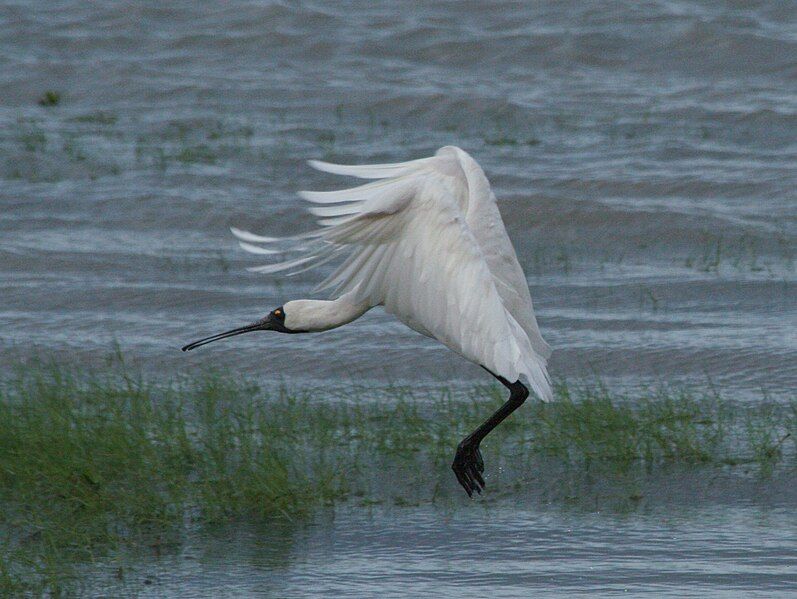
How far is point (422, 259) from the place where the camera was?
546 centimetres

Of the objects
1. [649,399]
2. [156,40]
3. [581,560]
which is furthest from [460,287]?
[156,40]

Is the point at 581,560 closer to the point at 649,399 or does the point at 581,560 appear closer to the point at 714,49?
the point at 649,399

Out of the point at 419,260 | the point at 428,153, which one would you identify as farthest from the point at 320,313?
the point at 428,153

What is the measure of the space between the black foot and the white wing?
2.17 ft

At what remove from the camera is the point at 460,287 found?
17.9 feet

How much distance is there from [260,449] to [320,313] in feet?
2.36

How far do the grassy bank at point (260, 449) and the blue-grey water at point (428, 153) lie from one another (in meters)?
0.36

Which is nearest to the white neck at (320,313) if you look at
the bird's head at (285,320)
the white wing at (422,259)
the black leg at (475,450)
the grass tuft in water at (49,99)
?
the bird's head at (285,320)

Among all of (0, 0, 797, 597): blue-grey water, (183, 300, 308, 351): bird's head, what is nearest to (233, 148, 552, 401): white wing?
(183, 300, 308, 351): bird's head

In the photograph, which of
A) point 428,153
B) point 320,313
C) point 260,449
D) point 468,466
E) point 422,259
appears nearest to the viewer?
point 422,259

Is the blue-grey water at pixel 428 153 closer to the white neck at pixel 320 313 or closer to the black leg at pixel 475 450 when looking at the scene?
the black leg at pixel 475 450

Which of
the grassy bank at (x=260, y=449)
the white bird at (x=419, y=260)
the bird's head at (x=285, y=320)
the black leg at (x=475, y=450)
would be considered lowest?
the grassy bank at (x=260, y=449)

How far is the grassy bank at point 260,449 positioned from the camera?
20.5 ft

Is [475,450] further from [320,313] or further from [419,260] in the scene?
[419,260]
